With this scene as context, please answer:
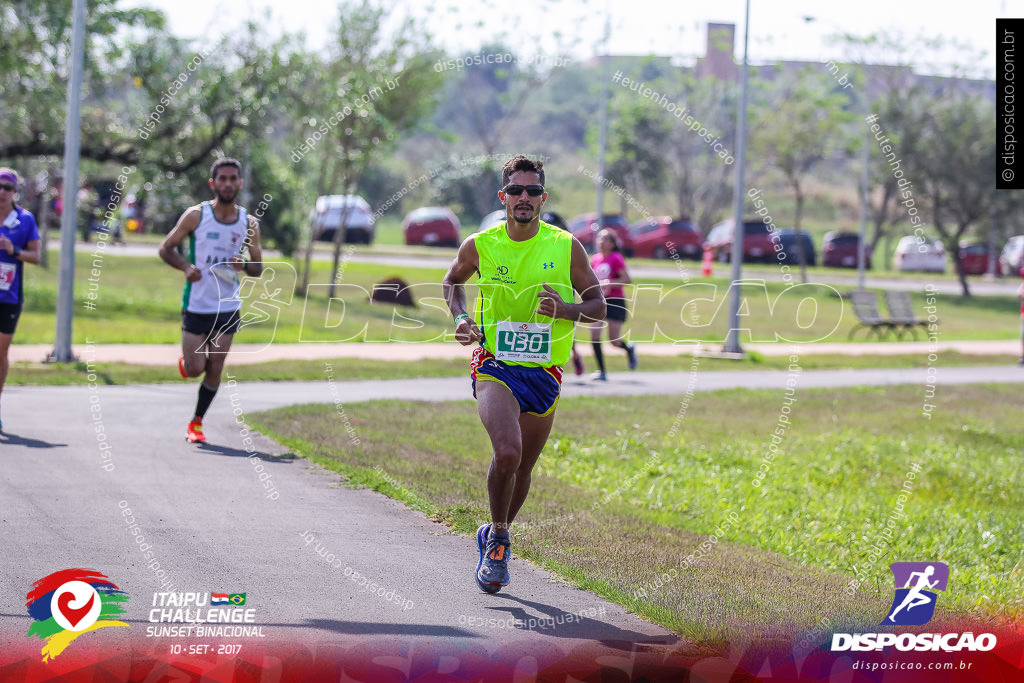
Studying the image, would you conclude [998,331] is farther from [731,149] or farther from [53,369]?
[53,369]

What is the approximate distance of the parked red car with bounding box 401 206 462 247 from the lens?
38.1 metres

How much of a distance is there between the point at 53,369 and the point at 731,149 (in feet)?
128

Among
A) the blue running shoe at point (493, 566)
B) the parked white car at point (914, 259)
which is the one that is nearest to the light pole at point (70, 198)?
the blue running shoe at point (493, 566)

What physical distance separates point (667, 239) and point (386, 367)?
93.3ft

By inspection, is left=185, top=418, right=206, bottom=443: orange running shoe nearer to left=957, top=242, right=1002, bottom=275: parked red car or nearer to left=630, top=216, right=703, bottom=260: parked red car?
left=630, top=216, right=703, bottom=260: parked red car

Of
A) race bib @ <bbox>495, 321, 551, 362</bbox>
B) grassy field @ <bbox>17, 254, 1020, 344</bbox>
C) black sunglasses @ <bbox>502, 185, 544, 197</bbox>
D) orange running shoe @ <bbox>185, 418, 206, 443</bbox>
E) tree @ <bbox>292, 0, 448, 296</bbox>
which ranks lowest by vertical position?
orange running shoe @ <bbox>185, 418, 206, 443</bbox>

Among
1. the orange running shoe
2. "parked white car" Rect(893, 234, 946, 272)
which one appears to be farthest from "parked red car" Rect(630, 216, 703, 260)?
the orange running shoe

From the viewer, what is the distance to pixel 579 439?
11586 millimetres

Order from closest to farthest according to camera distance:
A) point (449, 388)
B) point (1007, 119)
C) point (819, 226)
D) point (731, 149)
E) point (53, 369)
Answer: point (1007, 119), point (53, 369), point (449, 388), point (731, 149), point (819, 226)

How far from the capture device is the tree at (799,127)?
136 ft

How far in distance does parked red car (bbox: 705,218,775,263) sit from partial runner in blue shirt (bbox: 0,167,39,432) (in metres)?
36.6

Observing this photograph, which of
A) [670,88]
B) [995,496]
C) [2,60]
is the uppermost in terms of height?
[670,88]

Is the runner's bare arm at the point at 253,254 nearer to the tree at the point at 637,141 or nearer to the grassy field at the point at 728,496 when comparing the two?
the grassy field at the point at 728,496

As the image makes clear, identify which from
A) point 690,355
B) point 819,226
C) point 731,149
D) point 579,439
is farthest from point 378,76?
point 819,226
